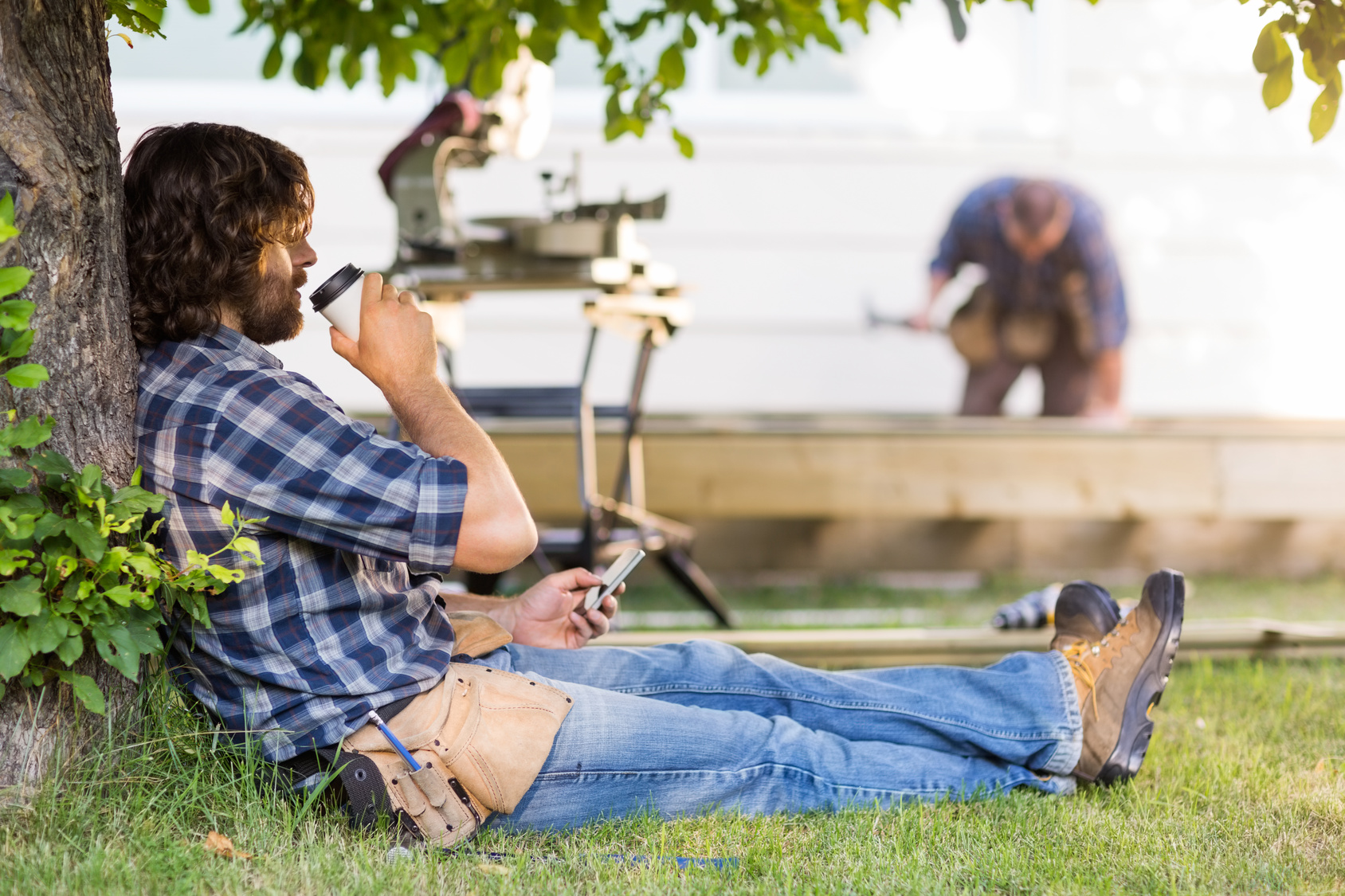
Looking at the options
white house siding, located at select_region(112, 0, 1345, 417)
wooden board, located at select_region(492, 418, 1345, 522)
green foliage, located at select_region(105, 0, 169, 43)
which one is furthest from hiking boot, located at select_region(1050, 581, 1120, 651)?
white house siding, located at select_region(112, 0, 1345, 417)

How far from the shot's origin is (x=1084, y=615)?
6.16 feet

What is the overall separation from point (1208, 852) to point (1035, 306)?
11.0 ft

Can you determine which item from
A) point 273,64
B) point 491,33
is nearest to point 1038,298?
point 491,33

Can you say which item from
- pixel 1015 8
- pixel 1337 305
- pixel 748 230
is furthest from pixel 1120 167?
pixel 748 230

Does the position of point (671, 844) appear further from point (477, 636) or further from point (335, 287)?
point (335, 287)

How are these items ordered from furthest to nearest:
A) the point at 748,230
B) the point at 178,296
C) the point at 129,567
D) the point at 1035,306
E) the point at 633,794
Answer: the point at 748,230
the point at 1035,306
the point at 633,794
the point at 178,296
the point at 129,567

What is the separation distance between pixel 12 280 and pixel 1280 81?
165cm

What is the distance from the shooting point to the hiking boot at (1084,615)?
6.11ft

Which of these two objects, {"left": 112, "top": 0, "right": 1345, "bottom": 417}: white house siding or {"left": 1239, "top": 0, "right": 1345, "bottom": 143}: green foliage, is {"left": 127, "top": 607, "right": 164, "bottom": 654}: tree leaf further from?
{"left": 112, "top": 0, "right": 1345, "bottom": 417}: white house siding

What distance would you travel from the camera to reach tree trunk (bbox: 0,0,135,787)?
137 cm

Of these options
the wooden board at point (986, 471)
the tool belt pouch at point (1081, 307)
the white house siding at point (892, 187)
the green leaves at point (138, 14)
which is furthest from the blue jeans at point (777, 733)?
the white house siding at point (892, 187)

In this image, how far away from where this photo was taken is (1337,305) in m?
5.22

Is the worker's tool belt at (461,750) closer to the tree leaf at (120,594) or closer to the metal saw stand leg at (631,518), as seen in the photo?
the tree leaf at (120,594)

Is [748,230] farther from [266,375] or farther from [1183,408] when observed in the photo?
[266,375]
